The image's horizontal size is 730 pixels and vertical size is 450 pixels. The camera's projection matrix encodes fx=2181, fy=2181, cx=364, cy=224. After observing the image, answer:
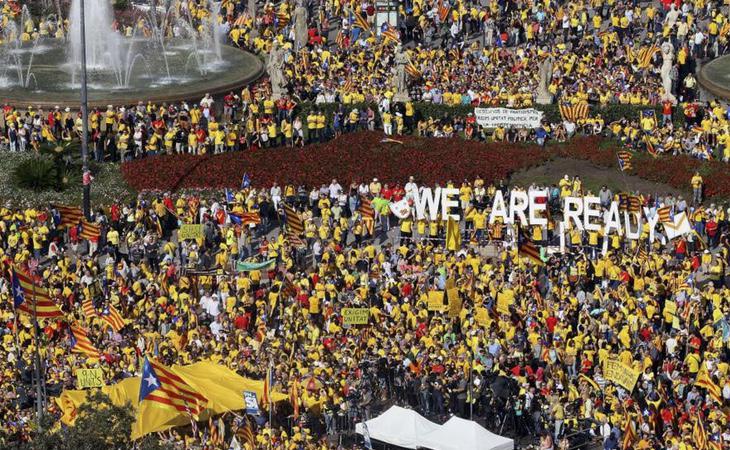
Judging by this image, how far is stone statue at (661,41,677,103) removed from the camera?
83812mm

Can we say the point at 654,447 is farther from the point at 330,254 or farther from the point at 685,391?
the point at 330,254

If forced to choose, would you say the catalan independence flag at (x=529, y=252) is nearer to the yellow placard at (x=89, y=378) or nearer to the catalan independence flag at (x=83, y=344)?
the catalan independence flag at (x=83, y=344)

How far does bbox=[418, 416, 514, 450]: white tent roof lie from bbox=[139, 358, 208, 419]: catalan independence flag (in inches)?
243

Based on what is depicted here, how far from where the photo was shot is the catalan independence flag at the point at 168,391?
57156mm

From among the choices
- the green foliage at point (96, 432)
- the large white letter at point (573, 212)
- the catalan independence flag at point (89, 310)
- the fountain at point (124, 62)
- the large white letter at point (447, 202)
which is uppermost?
the green foliage at point (96, 432)

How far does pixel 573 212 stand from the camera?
73188mm

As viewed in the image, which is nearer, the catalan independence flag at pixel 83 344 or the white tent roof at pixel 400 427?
the white tent roof at pixel 400 427

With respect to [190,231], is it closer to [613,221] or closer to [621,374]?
[613,221]

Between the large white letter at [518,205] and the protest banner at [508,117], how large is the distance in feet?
27.8

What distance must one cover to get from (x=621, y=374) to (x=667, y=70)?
88.3 ft

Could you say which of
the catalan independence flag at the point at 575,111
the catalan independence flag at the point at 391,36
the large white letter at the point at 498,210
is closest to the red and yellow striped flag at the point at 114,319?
the large white letter at the point at 498,210

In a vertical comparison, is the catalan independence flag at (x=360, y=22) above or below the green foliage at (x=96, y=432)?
below

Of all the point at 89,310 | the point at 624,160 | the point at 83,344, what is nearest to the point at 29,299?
the point at 83,344

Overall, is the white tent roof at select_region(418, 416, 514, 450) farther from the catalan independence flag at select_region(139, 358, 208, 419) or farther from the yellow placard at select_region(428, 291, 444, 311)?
the yellow placard at select_region(428, 291, 444, 311)
